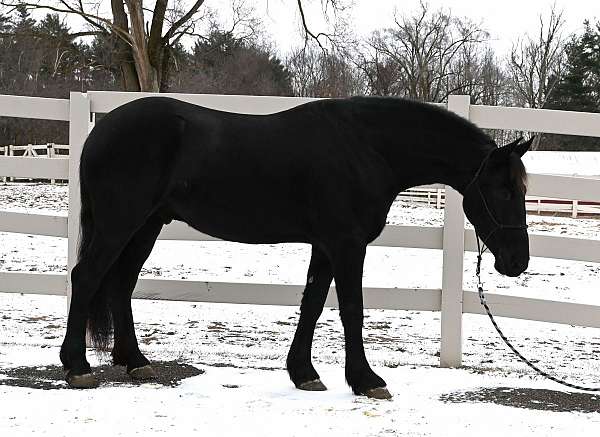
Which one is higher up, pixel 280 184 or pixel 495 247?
pixel 280 184

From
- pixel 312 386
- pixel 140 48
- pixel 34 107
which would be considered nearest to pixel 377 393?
pixel 312 386

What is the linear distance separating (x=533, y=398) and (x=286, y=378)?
4.67 ft

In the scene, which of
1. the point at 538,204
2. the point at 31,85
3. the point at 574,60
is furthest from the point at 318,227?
the point at 574,60

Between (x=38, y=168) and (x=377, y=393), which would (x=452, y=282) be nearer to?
(x=377, y=393)

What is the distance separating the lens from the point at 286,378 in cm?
468

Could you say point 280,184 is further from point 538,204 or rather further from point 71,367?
point 538,204

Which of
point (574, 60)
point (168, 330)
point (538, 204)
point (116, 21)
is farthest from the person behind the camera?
point (574, 60)

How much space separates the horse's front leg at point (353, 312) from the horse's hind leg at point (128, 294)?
118 cm

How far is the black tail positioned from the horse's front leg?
1437 millimetres

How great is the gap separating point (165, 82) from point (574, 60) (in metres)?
31.6

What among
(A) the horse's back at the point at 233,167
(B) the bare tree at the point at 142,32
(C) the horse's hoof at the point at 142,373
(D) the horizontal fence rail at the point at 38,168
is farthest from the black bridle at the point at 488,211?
(B) the bare tree at the point at 142,32

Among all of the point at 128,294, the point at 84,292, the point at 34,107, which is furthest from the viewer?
the point at 34,107

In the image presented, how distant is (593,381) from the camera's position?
4.84m

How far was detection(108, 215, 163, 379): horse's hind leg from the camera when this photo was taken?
15.1ft
